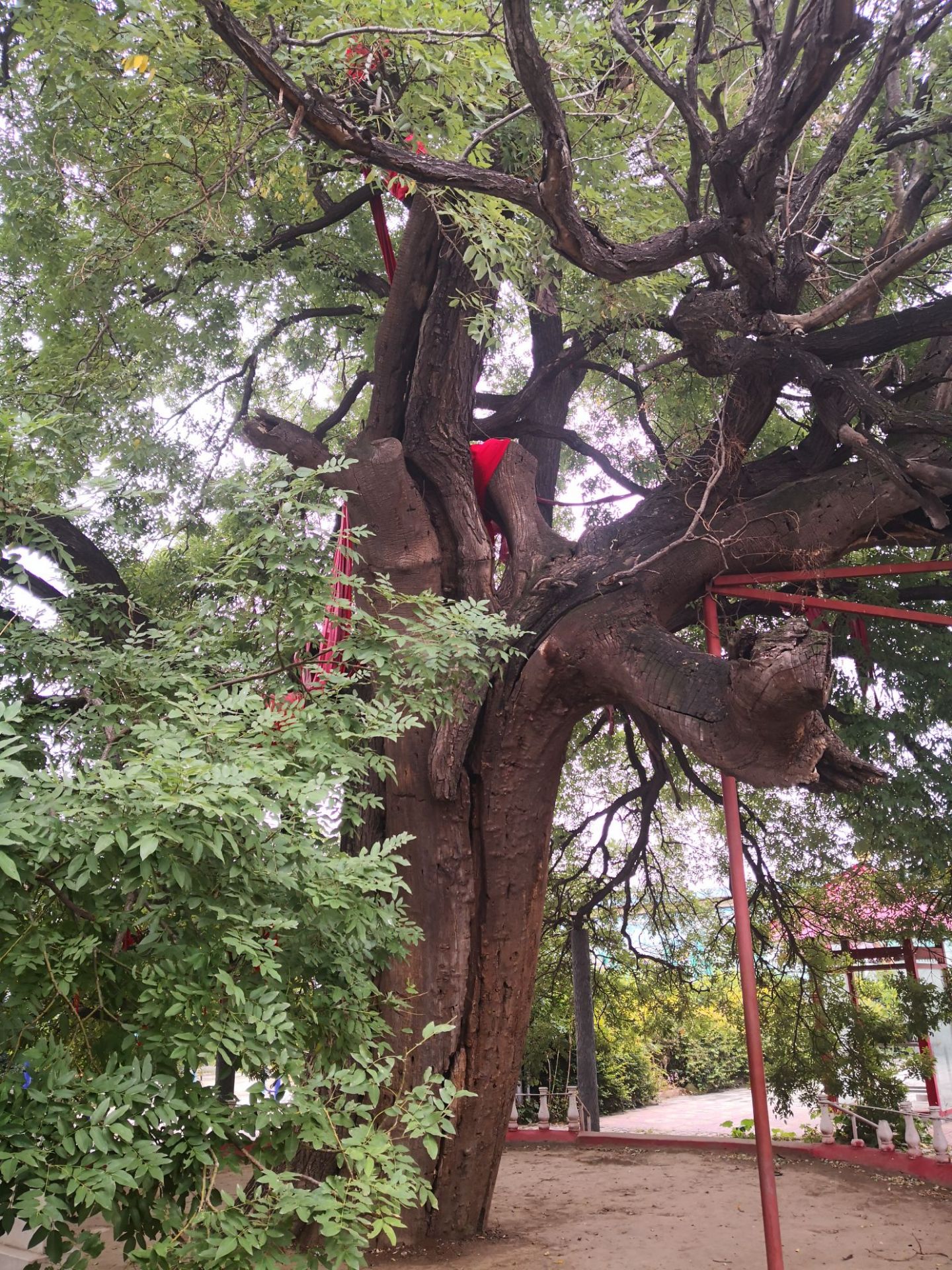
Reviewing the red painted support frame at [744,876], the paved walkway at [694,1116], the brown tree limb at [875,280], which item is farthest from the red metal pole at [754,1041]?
the paved walkway at [694,1116]

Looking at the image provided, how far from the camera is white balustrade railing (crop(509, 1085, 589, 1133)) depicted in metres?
9.40

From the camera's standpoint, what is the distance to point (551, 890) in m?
8.81

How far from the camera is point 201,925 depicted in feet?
7.17

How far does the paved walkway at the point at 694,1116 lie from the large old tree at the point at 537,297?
6263mm

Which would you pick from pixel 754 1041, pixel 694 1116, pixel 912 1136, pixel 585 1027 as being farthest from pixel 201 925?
pixel 694 1116

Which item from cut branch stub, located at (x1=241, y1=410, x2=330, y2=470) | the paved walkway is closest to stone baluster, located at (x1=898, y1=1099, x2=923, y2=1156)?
the paved walkway

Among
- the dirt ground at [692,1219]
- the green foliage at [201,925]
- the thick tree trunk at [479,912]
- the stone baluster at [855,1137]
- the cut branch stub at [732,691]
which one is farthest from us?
the stone baluster at [855,1137]

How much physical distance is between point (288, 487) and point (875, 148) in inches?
176

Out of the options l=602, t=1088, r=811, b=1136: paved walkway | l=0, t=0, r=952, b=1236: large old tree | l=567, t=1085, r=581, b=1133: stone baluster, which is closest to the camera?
l=0, t=0, r=952, b=1236: large old tree

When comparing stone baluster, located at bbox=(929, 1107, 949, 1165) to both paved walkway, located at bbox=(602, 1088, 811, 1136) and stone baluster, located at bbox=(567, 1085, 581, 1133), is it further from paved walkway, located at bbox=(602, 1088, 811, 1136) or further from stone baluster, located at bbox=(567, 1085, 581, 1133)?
stone baluster, located at bbox=(567, 1085, 581, 1133)

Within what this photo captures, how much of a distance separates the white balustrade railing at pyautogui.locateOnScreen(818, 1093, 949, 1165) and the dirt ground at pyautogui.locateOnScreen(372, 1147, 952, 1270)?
12.1 inches

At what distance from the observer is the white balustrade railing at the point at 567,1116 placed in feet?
30.8

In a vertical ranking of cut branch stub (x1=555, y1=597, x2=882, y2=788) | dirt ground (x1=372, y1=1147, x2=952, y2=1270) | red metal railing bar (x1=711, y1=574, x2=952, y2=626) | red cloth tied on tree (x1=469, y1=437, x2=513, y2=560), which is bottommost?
dirt ground (x1=372, y1=1147, x2=952, y2=1270)

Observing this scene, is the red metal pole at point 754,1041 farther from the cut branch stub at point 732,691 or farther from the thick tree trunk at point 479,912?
the thick tree trunk at point 479,912
